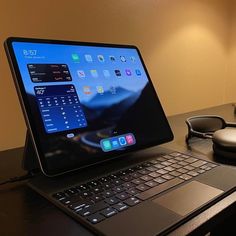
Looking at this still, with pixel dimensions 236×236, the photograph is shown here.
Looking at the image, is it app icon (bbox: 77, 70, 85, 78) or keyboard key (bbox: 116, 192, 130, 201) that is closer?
keyboard key (bbox: 116, 192, 130, 201)

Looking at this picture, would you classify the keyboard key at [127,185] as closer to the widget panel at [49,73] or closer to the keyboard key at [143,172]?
the keyboard key at [143,172]

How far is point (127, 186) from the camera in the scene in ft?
1.79

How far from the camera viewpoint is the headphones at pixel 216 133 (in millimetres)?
696

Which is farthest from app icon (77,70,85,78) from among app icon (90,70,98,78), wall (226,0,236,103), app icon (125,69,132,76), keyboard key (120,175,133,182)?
wall (226,0,236,103)

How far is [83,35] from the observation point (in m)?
1.19

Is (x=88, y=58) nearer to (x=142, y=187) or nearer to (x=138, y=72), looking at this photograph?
(x=138, y=72)

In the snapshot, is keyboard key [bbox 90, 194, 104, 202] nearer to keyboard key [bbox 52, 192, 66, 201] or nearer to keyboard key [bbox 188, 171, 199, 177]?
keyboard key [bbox 52, 192, 66, 201]

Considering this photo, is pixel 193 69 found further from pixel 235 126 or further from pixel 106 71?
pixel 106 71

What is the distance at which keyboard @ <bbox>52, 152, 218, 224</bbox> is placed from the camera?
0.47 metres

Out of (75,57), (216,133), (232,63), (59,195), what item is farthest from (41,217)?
Result: (232,63)

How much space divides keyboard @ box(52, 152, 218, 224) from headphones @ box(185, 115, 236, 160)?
6 cm

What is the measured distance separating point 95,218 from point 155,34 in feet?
4.05

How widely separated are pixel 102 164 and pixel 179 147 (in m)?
0.24

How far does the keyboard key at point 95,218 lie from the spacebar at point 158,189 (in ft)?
0.28
